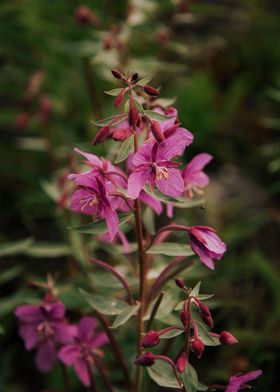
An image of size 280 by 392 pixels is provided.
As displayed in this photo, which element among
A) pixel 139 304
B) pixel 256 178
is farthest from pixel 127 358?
pixel 256 178

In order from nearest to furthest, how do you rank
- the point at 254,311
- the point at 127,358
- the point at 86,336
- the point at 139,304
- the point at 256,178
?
the point at 139,304 → the point at 86,336 → the point at 127,358 → the point at 254,311 → the point at 256,178

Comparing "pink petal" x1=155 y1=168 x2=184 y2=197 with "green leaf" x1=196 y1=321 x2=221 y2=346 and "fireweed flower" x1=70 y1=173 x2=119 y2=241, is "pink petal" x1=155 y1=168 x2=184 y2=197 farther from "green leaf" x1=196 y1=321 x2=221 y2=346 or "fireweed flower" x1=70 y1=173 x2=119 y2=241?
"green leaf" x1=196 y1=321 x2=221 y2=346

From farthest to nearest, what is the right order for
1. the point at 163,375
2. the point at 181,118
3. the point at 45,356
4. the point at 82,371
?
the point at 181,118, the point at 45,356, the point at 82,371, the point at 163,375

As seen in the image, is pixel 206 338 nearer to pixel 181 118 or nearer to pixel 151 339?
pixel 151 339

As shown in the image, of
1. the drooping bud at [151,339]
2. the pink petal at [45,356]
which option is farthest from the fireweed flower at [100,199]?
the pink petal at [45,356]

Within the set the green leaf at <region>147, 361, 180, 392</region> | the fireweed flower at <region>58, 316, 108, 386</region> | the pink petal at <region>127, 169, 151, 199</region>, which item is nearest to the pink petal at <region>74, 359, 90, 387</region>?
the fireweed flower at <region>58, 316, 108, 386</region>

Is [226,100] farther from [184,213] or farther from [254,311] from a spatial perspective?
[254,311]

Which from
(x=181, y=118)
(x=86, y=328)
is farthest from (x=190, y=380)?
(x=181, y=118)
